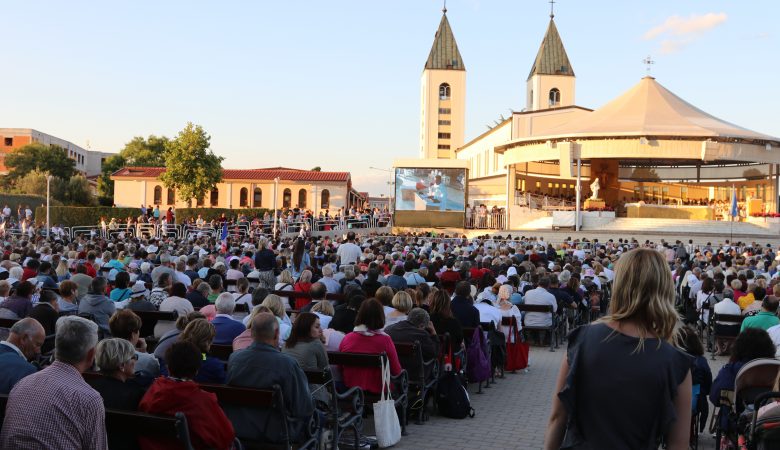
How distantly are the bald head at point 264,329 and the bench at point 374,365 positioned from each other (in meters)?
1.58

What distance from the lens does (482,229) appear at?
38.2m

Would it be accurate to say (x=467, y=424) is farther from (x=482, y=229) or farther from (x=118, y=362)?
(x=482, y=229)

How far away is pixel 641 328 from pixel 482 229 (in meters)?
35.8

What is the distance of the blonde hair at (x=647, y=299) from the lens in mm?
2609

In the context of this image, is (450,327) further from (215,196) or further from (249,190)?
(215,196)

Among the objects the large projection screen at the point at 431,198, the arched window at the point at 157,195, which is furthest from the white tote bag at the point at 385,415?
the arched window at the point at 157,195

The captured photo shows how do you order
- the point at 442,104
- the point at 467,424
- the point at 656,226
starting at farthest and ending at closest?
the point at 442,104 → the point at 656,226 → the point at 467,424

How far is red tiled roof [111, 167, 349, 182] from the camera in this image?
185ft

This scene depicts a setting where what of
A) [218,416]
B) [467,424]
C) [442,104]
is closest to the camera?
[218,416]

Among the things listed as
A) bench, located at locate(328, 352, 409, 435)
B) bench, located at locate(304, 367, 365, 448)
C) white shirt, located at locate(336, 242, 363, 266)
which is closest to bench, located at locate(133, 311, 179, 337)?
bench, located at locate(328, 352, 409, 435)

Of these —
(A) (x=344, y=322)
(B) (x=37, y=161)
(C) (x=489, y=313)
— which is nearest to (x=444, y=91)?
(B) (x=37, y=161)

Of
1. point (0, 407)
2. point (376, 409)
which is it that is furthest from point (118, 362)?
point (376, 409)

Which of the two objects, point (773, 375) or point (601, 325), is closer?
point (601, 325)

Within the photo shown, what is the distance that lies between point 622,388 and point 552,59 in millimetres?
92127
